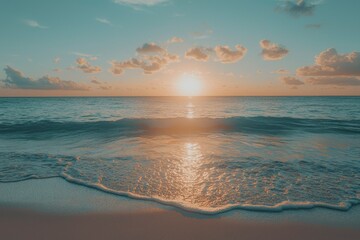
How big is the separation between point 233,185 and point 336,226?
6.71 ft

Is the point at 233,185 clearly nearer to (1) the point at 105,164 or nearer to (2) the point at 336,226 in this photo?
(2) the point at 336,226

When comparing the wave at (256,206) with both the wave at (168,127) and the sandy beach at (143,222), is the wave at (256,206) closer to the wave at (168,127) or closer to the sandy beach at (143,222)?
the sandy beach at (143,222)

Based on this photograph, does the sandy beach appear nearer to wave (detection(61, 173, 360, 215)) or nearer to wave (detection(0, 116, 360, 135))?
wave (detection(61, 173, 360, 215))

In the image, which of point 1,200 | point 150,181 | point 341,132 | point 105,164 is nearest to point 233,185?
point 150,181

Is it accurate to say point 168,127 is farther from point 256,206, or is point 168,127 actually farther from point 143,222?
point 143,222

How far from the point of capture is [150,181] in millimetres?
5555

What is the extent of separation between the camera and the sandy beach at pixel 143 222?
346 cm

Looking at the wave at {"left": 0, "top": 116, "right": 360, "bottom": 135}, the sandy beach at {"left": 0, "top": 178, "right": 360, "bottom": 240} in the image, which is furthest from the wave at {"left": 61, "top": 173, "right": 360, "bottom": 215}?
the wave at {"left": 0, "top": 116, "right": 360, "bottom": 135}

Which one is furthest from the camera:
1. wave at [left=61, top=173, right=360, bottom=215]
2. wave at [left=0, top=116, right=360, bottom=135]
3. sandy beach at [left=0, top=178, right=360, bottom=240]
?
wave at [left=0, top=116, right=360, bottom=135]

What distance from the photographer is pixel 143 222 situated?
3799mm

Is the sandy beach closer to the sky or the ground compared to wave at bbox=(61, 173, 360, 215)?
closer to the ground

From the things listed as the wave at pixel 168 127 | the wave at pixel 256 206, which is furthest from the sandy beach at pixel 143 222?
the wave at pixel 168 127

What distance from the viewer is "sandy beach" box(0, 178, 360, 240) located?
3465 mm

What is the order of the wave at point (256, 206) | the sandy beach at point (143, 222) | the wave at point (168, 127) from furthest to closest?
the wave at point (168, 127), the wave at point (256, 206), the sandy beach at point (143, 222)
